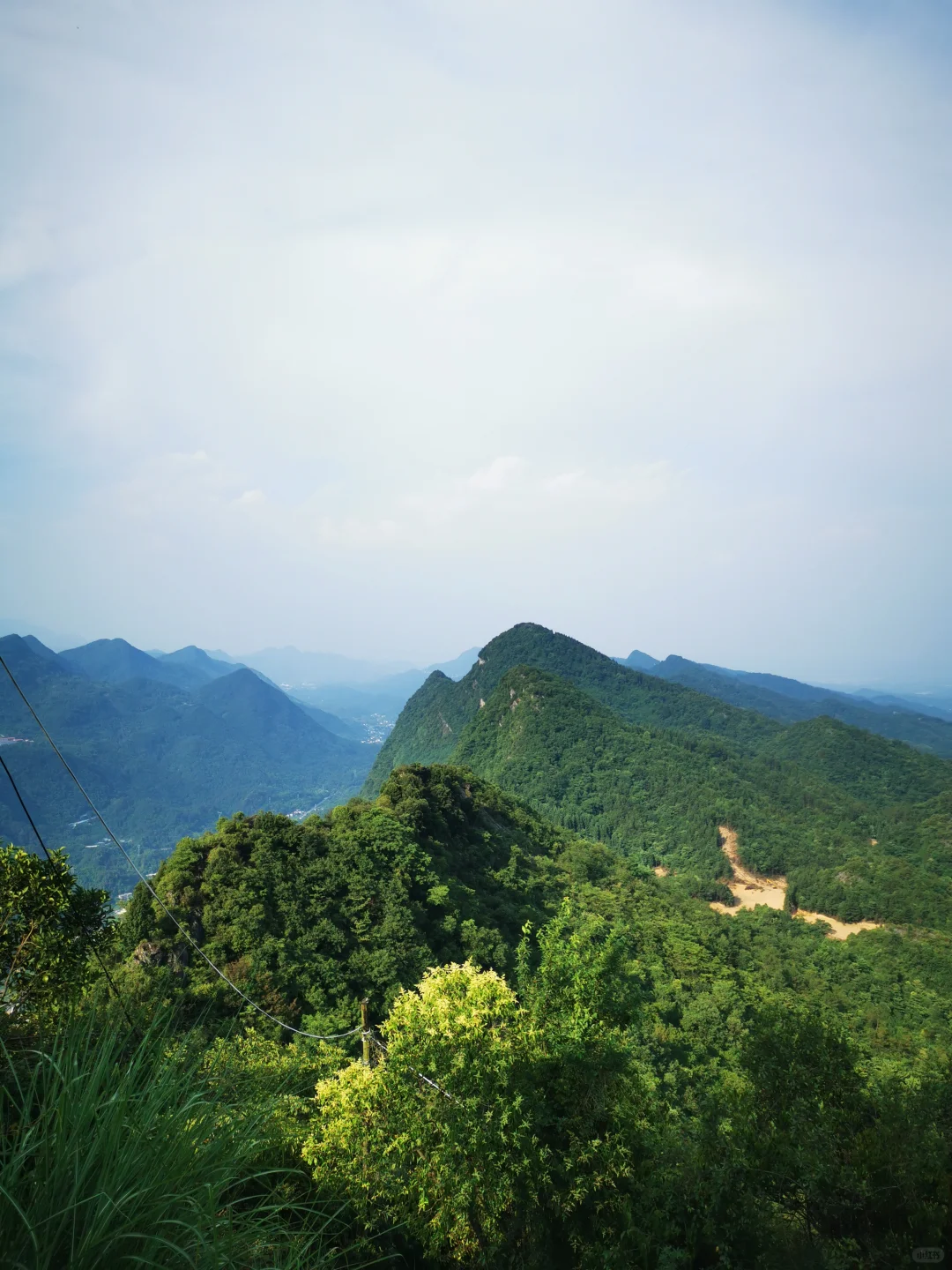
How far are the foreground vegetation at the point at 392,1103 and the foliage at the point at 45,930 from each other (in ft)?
0.14

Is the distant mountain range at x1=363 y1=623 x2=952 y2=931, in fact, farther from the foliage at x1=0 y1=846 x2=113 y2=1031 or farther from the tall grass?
the tall grass

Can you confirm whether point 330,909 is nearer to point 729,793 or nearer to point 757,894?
point 757,894

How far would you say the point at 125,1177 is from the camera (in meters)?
2.65

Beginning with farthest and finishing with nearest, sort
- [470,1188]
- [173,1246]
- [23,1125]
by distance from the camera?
[470,1188] → [23,1125] → [173,1246]

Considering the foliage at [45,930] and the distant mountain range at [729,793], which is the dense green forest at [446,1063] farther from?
the distant mountain range at [729,793]

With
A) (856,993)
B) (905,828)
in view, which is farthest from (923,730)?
(856,993)

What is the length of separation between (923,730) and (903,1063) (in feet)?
634

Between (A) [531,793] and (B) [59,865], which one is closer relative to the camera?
(B) [59,865]

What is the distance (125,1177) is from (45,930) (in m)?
7.81

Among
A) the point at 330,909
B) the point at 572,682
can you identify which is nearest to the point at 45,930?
the point at 330,909

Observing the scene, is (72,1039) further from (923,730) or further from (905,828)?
(923,730)

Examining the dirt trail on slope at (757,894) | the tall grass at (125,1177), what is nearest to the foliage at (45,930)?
the tall grass at (125,1177)

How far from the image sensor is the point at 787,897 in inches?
2136

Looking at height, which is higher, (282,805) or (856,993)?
(856,993)
